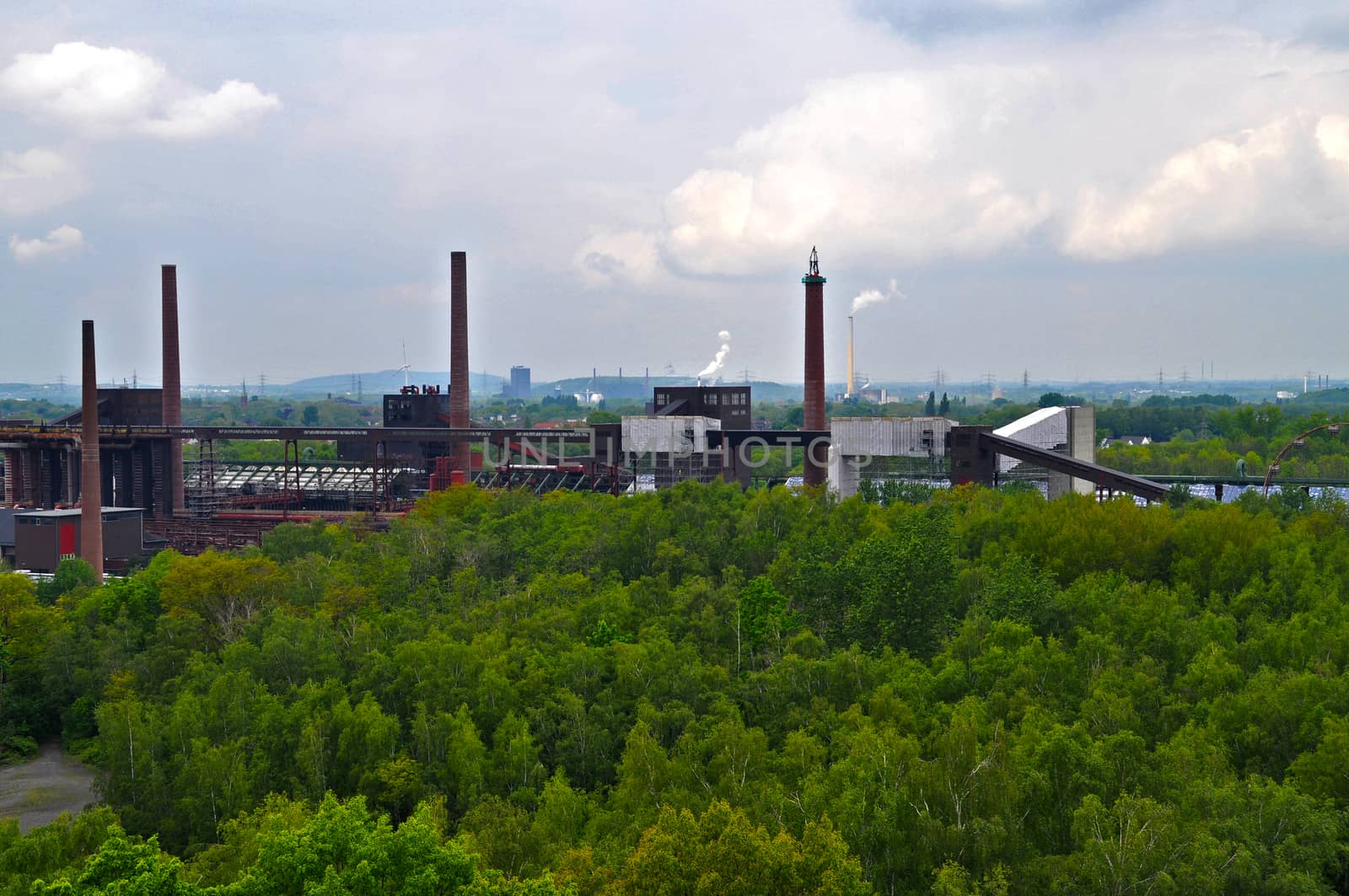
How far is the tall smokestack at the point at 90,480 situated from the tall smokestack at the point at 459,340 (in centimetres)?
2819

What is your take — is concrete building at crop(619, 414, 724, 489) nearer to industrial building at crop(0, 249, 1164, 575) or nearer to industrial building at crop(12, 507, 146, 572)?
industrial building at crop(0, 249, 1164, 575)

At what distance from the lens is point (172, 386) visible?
109m

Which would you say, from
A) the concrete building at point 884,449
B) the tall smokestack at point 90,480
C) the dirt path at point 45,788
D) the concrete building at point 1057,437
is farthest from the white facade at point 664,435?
the dirt path at point 45,788

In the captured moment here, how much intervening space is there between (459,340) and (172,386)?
23.3 meters

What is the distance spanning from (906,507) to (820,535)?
7.61 m

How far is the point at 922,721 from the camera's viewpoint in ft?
120

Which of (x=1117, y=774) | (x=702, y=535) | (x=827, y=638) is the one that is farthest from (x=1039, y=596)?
(x=702, y=535)

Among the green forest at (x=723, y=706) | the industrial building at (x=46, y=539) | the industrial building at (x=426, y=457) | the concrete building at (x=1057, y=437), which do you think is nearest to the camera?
the green forest at (x=723, y=706)

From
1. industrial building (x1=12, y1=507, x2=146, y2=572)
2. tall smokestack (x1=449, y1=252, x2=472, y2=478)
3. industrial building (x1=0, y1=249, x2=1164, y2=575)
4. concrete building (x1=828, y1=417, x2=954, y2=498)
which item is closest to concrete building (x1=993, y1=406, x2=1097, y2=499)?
industrial building (x1=0, y1=249, x2=1164, y2=575)

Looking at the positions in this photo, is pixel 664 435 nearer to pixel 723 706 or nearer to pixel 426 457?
pixel 426 457

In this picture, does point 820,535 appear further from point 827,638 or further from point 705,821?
point 705,821

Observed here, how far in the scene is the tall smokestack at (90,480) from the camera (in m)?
79.6

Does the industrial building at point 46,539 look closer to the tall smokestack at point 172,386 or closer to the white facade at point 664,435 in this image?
the tall smokestack at point 172,386

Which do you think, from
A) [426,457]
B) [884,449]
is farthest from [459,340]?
[884,449]
